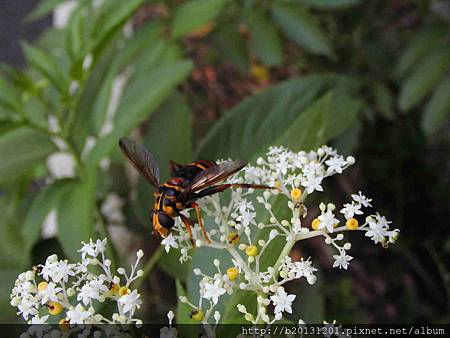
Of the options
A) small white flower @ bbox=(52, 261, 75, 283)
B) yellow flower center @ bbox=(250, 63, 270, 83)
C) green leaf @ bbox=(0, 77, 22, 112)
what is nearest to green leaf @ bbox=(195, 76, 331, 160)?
green leaf @ bbox=(0, 77, 22, 112)

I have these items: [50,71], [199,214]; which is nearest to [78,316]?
[199,214]

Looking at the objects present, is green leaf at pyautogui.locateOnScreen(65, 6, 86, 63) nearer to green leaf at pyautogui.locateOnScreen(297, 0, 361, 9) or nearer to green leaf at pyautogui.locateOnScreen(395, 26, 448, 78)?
green leaf at pyautogui.locateOnScreen(297, 0, 361, 9)

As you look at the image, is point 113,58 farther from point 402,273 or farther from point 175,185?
point 402,273

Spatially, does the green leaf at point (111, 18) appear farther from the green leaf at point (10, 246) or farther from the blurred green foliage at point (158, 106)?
the green leaf at point (10, 246)

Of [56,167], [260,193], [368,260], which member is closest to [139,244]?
[56,167]

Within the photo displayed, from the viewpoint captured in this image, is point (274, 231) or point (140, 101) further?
point (140, 101)

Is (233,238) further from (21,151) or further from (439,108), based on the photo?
(439,108)
